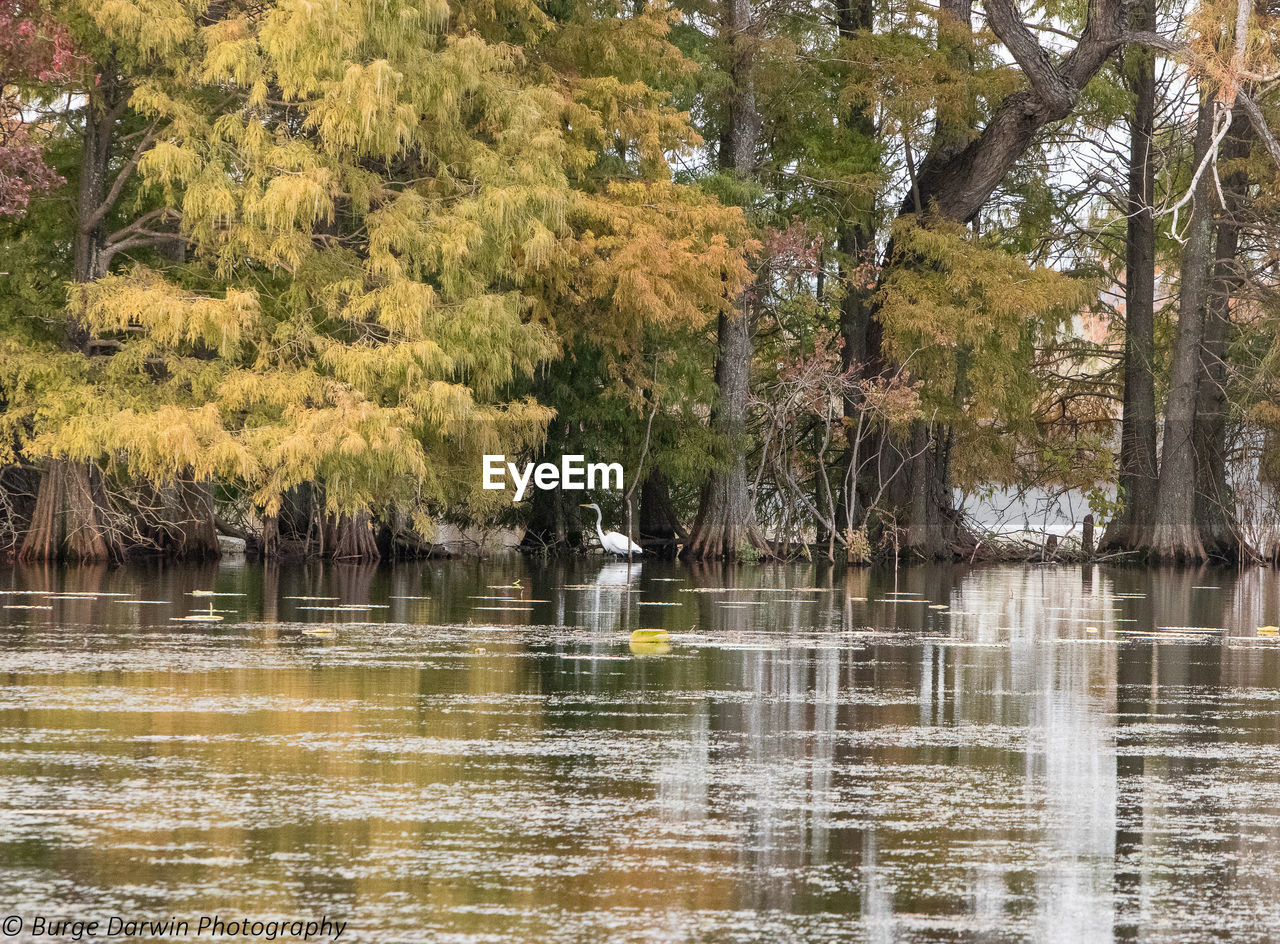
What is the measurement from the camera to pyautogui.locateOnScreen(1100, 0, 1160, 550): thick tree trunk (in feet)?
99.6

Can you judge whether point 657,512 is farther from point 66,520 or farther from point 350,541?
point 66,520

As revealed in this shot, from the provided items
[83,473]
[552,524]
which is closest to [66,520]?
[83,473]

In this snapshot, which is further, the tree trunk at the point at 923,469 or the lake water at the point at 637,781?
the tree trunk at the point at 923,469

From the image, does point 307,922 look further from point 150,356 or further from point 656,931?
point 150,356

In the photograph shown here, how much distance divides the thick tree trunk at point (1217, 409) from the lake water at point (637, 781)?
1821 cm

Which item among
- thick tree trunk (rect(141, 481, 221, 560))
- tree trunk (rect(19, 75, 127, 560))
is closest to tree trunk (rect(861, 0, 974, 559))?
thick tree trunk (rect(141, 481, 221, 560))

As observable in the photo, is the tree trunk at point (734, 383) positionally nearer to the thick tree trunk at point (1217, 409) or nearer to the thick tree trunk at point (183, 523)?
the thick tree trunk at point (183, 523)

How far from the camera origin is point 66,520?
21062 mm

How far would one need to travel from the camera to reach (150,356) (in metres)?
20.5

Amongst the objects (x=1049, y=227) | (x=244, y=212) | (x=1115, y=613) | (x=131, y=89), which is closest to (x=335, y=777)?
(x=1115, y=613)

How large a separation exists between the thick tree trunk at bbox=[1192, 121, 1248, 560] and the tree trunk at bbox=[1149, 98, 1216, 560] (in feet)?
0.82

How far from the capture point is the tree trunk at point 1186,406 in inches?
1147

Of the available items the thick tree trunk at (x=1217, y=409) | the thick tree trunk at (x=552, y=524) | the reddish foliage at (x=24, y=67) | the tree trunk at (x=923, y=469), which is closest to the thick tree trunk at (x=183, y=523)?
the reddish foliage at (x=24, y=67)

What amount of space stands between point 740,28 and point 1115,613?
45.4 ft
